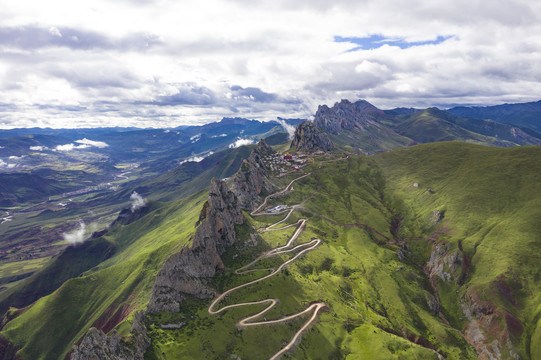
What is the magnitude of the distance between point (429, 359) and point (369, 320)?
33890 millimetres

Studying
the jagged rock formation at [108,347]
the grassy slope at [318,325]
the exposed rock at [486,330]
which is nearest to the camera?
the jagged rock formation at [108,347]

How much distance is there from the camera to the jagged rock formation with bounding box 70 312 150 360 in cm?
9919

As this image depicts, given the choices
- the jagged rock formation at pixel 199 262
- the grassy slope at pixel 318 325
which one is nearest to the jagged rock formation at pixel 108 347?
the grassy slope at pixel 318 325

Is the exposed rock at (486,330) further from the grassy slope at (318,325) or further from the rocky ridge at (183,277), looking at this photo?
the rocky ridge at (183,277)

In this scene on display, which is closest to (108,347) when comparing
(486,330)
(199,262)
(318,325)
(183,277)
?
(183,277)

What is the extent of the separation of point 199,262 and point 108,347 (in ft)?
202

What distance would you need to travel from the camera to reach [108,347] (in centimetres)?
10350

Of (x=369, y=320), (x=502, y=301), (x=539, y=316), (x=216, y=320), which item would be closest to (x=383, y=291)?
(x=369, y=320)

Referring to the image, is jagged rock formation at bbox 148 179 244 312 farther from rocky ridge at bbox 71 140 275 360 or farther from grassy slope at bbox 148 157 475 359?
grassy slope at bbox 148 157 475 359

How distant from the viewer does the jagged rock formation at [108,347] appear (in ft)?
325

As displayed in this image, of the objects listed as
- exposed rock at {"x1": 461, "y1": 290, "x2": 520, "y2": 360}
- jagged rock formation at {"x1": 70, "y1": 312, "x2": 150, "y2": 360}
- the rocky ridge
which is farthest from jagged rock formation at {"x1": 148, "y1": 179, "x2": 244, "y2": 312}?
exposed rock at {"x1": 461, "y1": 290, "x2": 520, "y2": 360}

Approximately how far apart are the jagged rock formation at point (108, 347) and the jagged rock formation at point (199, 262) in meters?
23.4

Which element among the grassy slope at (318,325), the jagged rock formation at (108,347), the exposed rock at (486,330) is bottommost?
the exposed rock at (486,330)

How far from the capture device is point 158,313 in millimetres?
133750
